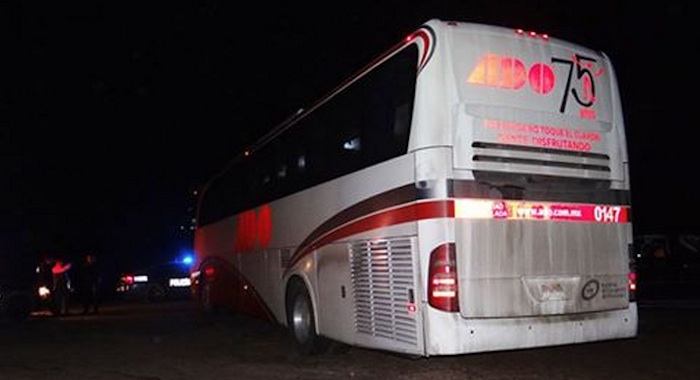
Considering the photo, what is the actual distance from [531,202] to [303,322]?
4.30 metres

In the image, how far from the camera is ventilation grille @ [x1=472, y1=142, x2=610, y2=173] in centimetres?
795

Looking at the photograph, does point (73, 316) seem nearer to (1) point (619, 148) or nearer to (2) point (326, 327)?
(2) point (326, 327)

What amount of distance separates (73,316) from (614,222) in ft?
50.3

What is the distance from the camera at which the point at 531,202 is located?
26.7 feet

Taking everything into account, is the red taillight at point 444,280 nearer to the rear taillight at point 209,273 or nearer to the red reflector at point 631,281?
the red reflector at point 631,281

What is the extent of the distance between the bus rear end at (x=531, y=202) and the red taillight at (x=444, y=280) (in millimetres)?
10

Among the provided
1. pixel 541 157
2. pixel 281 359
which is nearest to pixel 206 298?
pixel 281 359

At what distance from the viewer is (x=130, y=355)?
1139 cm

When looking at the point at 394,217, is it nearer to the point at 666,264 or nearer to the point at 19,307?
the point at 19,307

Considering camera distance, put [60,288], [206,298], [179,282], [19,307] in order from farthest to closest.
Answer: [179,282] → [60,288] → [19,307] → [206,298]

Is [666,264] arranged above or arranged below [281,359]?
above

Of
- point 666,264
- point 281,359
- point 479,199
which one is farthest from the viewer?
point 666,264

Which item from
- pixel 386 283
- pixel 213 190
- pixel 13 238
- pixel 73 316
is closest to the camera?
pixel 386 283

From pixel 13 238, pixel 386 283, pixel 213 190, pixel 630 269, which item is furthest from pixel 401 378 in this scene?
pixel 13 238
